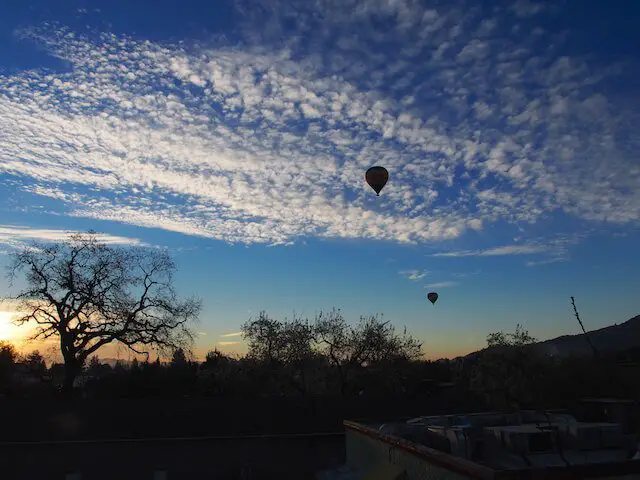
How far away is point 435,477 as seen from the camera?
25.1 feet

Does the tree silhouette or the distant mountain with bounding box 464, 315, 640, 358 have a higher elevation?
the tree silhouette

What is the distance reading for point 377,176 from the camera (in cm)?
1992

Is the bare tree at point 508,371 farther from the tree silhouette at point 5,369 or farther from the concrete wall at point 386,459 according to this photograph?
the tree silhouette at point 5,369

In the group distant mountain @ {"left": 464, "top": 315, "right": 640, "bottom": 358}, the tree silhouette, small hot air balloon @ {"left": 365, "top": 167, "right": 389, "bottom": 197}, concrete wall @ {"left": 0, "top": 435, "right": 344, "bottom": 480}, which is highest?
small hot air balloon @ {"left": 365, "top": 167, "right": 389, "bottom": 197}

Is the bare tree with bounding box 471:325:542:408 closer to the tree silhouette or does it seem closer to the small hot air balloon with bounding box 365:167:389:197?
the small hot air balloon with bounding box 365:167:389:197

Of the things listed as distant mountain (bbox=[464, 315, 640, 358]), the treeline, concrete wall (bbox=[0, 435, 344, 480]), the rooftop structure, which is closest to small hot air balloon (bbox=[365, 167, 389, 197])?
distant mountain (bbox=[464, 315, 640, 358])

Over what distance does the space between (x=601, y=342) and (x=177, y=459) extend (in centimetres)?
1456

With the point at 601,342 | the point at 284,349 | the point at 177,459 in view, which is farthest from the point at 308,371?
the point at 601,342

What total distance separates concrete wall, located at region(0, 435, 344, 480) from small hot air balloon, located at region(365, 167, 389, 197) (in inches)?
382

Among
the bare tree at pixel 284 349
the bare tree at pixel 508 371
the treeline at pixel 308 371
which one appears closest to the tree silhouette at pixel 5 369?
the treeline at pixel 308 371

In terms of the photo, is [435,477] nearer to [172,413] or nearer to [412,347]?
[172,413]

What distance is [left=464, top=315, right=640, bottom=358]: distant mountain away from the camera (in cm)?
907

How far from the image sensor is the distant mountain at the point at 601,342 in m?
9.07

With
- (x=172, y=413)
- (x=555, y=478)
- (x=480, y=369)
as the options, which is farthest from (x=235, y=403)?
(x=480, y=369)
